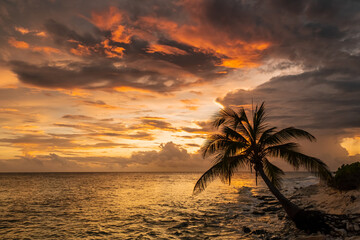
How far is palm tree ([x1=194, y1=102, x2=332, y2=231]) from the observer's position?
1426 cm

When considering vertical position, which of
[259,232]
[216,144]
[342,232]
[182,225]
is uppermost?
[216,144]

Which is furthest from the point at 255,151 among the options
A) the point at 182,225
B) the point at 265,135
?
the point at 182,225

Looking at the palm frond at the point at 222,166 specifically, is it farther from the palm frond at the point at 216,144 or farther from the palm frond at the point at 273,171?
the palm frond at the point at 273,171

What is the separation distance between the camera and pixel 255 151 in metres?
15.2

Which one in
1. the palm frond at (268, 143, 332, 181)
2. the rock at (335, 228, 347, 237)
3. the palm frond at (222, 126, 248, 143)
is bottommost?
the rock at (335, 228, 347, 237)

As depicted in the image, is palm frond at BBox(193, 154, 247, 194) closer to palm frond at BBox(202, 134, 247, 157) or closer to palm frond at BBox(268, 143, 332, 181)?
palm frond at BBox(202, 134, 247, 157)

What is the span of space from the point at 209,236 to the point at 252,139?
716 centimetres

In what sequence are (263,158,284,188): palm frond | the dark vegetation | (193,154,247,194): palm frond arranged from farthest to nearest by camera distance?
the dark vegetation → (263,158,284,188): palm frond → (193,154,247,194): palm frond

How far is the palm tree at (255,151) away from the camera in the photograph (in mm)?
14258

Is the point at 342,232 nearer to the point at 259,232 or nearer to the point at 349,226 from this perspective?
the point at 349,226

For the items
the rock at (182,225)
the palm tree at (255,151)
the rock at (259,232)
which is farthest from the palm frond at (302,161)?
the rock at (182,225)

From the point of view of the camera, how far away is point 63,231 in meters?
18.8

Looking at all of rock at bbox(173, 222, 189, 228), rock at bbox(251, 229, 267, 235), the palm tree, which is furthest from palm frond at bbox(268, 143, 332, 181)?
rock at bbox(173, 222, 189, 228)

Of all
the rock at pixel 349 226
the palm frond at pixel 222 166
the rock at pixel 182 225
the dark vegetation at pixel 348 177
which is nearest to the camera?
the rock at pixel 349 226
